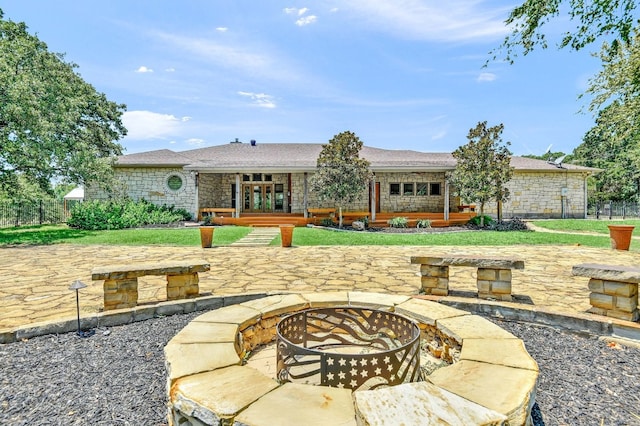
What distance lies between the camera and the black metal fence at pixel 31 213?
56.4ft

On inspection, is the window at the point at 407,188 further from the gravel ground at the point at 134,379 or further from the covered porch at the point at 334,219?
the gravel ground at the point at 134,379

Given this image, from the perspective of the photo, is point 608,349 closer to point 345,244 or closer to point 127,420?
point 127,420

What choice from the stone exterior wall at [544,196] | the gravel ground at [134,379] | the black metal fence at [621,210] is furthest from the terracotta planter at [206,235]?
the black metal fence at [621,210]

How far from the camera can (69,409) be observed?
6.88 ft

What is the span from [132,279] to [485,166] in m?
15.1

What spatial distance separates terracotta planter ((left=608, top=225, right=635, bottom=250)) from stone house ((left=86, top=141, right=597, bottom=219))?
8.21m

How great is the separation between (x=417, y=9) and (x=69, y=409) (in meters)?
7.69

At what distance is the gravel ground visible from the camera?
Answer: 2049mm

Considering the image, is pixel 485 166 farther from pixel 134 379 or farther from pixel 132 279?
pixel 134 379

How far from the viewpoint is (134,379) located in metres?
2.46

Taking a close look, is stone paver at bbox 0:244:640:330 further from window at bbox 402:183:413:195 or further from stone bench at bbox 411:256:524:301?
window at bbox 402:183:413:195

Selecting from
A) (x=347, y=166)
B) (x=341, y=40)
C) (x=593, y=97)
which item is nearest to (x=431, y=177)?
(x=347, y=166)

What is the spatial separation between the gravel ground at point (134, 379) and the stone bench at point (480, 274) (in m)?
0.76

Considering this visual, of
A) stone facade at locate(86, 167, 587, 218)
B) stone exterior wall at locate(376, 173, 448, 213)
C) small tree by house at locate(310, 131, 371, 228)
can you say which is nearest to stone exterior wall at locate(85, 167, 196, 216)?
stone facade at locate(86, 167, 587, 218)
